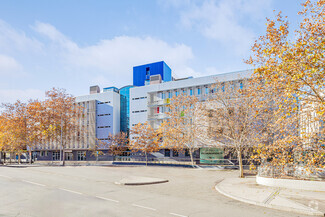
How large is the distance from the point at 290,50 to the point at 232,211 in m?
7.00

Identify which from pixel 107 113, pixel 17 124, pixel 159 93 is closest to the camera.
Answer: pixel 17 124

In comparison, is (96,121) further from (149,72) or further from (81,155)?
(149,72)

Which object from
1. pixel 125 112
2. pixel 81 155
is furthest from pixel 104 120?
Result: pixel 81 155

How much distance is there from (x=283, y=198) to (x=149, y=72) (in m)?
64.9

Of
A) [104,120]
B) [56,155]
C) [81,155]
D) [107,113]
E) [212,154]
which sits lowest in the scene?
[56,155]

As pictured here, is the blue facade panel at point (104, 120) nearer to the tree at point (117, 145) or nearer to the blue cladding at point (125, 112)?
the blue cladding at point (125, 112)

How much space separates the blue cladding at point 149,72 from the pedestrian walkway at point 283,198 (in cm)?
5858

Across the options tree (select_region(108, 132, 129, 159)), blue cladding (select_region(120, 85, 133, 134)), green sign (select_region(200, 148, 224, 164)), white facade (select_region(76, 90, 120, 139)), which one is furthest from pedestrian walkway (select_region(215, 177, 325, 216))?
blue cladding (select_region(120, 85, 133, 134))

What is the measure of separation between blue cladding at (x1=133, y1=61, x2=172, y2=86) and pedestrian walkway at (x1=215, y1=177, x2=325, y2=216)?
58582mm

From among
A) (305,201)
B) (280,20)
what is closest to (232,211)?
(305,201)

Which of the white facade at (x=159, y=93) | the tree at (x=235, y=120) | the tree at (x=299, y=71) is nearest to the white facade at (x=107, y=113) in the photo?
the white facade at (x=159, y=93)

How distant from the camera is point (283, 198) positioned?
12141 millimetres

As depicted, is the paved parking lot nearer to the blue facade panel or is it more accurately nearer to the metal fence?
the metal fence

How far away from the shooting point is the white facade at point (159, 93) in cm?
5281
